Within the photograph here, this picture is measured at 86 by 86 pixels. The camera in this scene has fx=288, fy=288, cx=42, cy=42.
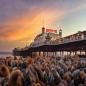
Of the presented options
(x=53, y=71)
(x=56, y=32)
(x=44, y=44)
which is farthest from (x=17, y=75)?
(x=56, y=32)

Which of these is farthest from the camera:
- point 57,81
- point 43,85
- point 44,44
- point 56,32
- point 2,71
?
point 56,32

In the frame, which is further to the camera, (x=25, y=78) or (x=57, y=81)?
(x=57, y=81)

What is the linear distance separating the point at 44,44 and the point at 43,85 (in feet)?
197

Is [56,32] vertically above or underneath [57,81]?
above

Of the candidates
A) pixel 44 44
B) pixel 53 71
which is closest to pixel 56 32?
pixel 44 44

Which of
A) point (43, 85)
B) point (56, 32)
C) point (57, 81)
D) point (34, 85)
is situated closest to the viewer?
point (34, 85)

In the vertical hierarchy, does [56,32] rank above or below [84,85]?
above

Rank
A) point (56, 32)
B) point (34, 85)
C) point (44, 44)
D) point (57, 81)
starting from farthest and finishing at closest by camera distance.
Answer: point (56, 32) → point (44, 44) → point (57, 81) → point (34, 85)

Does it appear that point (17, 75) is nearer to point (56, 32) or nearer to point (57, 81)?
point (57, 81)

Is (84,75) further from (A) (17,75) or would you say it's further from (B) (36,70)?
(A) (17,75)

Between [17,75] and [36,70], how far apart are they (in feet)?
6.96

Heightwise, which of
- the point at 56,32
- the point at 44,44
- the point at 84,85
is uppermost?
the point at 56,32

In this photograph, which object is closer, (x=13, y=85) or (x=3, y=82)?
(x=13, y=85)

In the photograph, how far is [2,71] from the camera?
1703 centimetres
